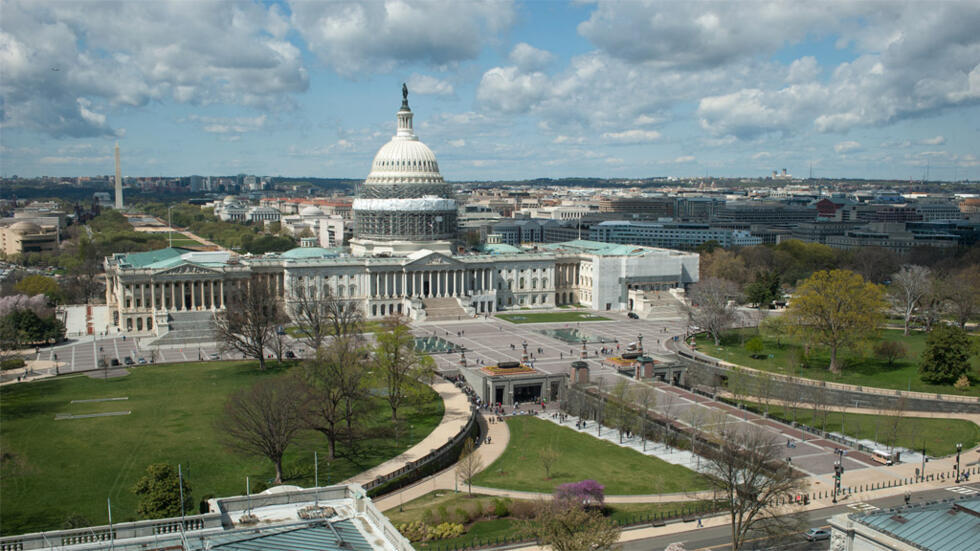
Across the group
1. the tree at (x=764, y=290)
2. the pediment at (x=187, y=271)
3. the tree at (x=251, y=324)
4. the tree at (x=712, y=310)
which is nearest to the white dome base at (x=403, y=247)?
the pediment at (x=187, y=271)

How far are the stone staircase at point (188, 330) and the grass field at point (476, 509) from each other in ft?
184

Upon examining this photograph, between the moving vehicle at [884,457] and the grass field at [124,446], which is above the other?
the grass field at [124,446]

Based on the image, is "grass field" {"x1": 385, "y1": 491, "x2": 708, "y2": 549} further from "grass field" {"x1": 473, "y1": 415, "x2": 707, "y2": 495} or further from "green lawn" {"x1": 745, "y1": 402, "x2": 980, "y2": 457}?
"green lawn" {"x1": 745, "y1": 402, "x2": 980, "y2": 457}

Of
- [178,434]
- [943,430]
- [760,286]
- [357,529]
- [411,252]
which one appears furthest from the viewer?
[411,252]

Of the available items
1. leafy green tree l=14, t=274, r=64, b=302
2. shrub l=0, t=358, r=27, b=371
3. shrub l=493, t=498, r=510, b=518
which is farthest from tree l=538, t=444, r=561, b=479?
leafy green tree l=14, t=274, r=64, b=302

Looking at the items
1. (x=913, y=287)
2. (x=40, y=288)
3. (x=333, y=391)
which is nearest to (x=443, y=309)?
(x=333, y=391)

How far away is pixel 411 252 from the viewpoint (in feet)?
421

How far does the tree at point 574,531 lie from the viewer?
35750 millimetres

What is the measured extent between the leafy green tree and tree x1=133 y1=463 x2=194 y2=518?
294 feet

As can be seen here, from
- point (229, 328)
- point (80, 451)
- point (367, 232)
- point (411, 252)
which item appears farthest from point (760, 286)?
point (80, 451)

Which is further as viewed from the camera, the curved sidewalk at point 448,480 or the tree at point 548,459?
the tree at point 548,459

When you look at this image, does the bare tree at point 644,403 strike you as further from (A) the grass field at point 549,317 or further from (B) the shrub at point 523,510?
(A) the grass field at point 549,317

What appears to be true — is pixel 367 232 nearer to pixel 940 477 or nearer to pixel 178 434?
pixel 178 434

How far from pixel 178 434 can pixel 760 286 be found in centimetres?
8699
